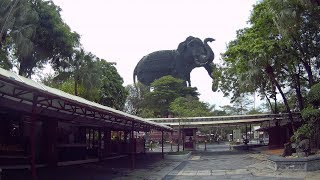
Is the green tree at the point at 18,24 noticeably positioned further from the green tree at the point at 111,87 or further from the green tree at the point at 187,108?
the green tree at the point at 187,108

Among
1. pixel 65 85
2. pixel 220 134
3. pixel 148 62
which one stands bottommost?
pixel 220 134

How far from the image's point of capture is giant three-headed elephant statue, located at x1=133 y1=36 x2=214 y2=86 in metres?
66.8

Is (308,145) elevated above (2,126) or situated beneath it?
situated beneath

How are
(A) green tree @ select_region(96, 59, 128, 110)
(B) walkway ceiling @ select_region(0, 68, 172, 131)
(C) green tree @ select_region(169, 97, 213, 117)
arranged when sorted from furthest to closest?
(C) green tree @ select_region(169, 97, 213, 117) → (A) green tree @ select_region(96, 59, 128, 110) → (B) walkway ceiling @ select_region(0, 68, 172, 131)

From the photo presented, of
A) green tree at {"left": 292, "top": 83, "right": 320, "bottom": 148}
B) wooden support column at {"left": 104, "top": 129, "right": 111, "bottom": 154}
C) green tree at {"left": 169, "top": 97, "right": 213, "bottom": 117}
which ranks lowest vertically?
wooden support column at {"left": 104, "top": 129, "right": 111, "bottom": 154}

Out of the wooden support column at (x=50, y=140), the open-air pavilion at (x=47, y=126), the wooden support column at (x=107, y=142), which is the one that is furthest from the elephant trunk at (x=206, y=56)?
the wooden support column at (x=50, y=140)

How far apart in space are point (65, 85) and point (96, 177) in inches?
982

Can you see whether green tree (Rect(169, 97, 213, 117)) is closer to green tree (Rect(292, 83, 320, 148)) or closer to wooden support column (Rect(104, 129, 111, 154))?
wooden support column (Rect(104, 129, 111, 154))

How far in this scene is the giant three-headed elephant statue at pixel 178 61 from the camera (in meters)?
66.8

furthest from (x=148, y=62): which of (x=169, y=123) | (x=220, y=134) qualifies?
(x=169, y=123)

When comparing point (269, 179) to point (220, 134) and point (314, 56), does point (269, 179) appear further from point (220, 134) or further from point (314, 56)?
point (220, 134)

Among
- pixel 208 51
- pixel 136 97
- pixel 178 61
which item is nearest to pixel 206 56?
pixel 208 51

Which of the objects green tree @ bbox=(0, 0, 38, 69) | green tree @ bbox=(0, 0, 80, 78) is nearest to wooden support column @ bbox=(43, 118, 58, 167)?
green tree @ bbox=(0, 0, 38, 69)

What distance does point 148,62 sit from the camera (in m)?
73.4
